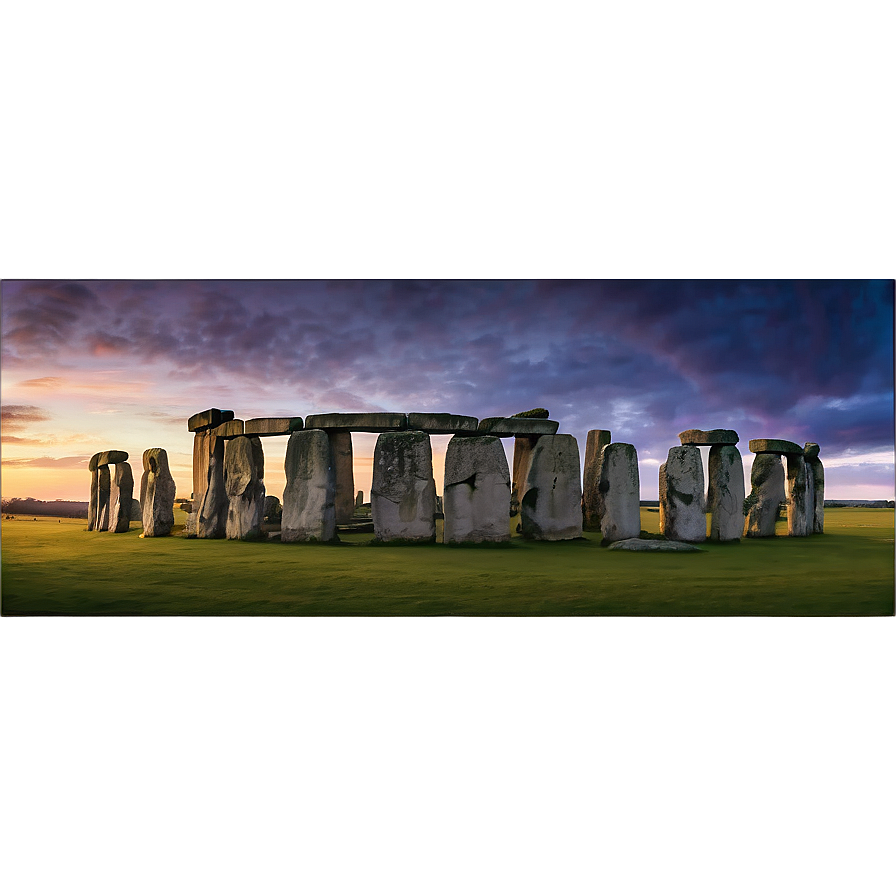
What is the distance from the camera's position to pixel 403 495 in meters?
5.46

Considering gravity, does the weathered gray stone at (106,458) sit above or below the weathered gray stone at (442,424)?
below

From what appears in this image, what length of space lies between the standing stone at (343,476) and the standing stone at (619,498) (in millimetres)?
1999

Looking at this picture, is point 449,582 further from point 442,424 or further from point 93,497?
point 93,497

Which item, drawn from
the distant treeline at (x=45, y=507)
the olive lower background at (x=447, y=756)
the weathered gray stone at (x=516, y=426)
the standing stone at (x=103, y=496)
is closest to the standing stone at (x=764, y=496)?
the olive lower background at (x=447, y=756)

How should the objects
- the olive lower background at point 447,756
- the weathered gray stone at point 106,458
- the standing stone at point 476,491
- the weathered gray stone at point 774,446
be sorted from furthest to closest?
1. the standing stone at point 476,491
2. the weathered gray stone at point 774,446
3. the weathered gray stone at point 106,458
4. the olive lower background at point 447,756

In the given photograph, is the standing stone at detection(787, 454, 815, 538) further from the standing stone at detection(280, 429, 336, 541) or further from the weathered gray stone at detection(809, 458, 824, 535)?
the standing stone at detection(280, 429, 336, 541)

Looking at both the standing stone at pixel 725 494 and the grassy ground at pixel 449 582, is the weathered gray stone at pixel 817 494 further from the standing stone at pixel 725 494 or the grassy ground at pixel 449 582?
the standing stone at pixel 725 494

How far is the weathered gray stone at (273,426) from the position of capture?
482 cm

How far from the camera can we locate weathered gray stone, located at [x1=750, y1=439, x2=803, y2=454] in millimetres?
4656

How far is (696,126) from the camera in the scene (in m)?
4.15

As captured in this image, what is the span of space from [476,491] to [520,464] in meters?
0.82

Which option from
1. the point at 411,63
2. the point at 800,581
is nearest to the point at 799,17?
the point at 411,63

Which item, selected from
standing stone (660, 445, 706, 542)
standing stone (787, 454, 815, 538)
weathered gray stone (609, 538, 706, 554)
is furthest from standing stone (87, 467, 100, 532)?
standing stone (787, 454, 815, 538)

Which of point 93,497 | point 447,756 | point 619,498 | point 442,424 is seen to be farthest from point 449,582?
point 93,497
